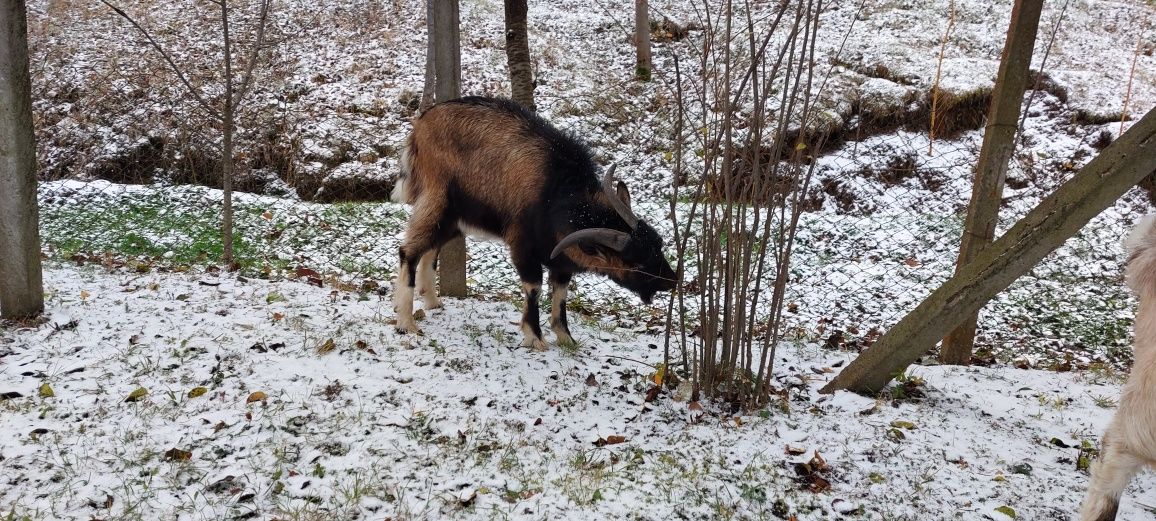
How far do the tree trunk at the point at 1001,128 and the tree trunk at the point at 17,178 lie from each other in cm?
594

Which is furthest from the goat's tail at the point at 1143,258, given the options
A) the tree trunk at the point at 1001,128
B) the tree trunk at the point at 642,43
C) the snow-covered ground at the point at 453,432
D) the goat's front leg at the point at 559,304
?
the tree trunk at the point at 642,43

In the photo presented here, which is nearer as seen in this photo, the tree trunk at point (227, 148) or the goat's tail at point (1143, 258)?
the goat's tail at point (1143, 258)

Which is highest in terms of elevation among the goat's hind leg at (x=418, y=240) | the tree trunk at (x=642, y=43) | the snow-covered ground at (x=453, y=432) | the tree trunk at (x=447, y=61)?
the tree trunk at (x=642, y=43)

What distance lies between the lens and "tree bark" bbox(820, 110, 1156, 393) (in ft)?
9.14

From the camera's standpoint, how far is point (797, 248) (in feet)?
25.2

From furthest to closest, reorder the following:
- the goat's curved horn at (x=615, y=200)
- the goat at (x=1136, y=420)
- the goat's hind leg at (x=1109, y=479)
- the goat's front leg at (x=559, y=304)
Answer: the goat's front leg at (x=559, y=304)
the goat's curved horn at (x=615, y=200)
the goat's hind leg at (x=1109, y=479)
the goat at (x=1136, y=420)

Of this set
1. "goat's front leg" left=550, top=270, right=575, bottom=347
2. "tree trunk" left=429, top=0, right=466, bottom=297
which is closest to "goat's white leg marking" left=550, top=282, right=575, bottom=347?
"goat's front leg" left=550, top=270, right=575, bottom=347

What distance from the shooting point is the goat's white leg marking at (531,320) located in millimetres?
4383

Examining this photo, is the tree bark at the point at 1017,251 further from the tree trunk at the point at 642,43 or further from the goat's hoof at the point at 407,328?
the tree trunk at the point at 642,43

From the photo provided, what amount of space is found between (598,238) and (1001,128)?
9.20ft

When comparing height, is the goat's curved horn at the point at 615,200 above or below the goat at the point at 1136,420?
above

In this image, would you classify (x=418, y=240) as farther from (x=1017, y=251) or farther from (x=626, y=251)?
(x=1017, y=251)

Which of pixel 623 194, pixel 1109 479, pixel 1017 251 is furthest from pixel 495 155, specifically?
pixel 1109 479

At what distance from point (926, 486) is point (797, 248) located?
515 cm
